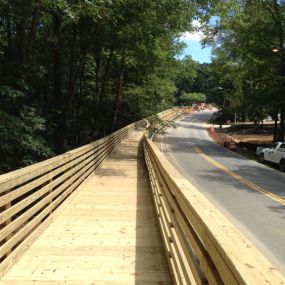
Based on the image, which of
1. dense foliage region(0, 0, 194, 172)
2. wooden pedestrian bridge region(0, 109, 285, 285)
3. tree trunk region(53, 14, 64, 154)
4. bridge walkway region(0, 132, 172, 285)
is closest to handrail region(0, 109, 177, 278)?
wooden pedestrian bridge region(0, 109, 285, 285)

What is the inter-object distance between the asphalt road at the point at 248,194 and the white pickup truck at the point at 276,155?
106 cm

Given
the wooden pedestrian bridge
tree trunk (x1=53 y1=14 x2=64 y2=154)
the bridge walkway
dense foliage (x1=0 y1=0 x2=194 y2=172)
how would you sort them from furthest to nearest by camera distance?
tree trunk (x1=53 y1=14 x2=64 y2=154) → dense foliage (x1=0 y1=0 x2=194 y2=172) → the bridge walkway → the wooden pedestrian bridge

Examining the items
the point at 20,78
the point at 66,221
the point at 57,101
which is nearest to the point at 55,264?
the point at 66,221

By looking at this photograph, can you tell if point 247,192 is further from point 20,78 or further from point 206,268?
point 206,268

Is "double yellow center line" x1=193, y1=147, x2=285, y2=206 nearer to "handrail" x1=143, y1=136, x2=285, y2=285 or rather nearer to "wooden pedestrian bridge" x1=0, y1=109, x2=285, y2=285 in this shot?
"wooden pedestrian bridge" x1=0, y1=109, x2=285, y2=285

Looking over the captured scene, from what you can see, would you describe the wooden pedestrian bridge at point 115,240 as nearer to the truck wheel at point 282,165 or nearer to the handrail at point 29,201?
the handrail at point 29,201

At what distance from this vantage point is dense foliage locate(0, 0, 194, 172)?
42.5 ft

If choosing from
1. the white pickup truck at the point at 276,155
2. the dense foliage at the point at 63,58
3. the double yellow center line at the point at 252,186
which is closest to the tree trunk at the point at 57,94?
the dense foliage at the point at 63,58

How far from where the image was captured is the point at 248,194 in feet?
56.7

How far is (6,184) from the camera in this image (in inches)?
221

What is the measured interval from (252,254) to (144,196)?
9.47 meters

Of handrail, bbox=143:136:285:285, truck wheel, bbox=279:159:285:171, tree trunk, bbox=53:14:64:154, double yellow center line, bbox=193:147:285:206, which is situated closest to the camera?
handrail, bbox=143:136:285:285

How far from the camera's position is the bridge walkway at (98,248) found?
18.3ft

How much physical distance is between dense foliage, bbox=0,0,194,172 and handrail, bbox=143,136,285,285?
21.9 ft
